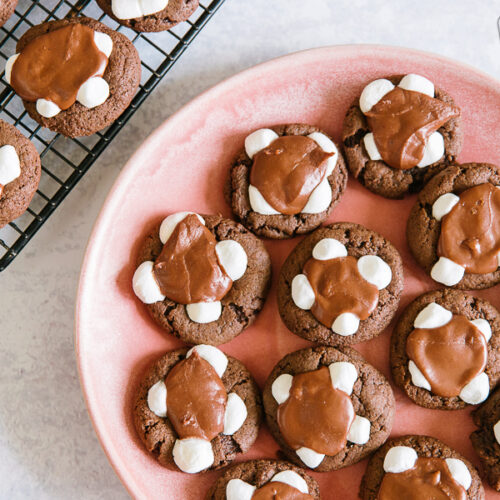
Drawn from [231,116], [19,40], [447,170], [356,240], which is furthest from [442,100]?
[19,40]

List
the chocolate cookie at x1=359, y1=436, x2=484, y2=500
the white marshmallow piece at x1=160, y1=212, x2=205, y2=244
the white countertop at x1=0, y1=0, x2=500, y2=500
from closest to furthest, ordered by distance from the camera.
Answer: the chocolate cookie at x1=359, y1=436, x2=484, y2=500 → the white marshmallow piece at x1=160, y1=212, x2=205, y2=244 → the white countertop at x1=0, y1=0, x2=500, y2=500

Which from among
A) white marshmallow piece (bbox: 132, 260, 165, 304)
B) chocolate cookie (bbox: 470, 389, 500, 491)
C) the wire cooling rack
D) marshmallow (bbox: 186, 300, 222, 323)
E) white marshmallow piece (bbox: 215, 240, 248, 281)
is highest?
the wire cooling rack

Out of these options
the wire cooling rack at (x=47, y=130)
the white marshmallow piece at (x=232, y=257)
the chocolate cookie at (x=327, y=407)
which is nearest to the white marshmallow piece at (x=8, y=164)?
the wire cooling rack at (x=47, y=130)

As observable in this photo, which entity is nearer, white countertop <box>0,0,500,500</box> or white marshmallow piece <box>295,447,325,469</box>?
white marshmallow piece <box>295,447,325,469</box>

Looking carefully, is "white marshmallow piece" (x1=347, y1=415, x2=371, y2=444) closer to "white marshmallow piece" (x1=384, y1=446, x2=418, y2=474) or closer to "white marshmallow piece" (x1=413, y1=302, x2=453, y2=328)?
"white marshmallow piece" (x1=384, y1=446, x2=418, y2=474)

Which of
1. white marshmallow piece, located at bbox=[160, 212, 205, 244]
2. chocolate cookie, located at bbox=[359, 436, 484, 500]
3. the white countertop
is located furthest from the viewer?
the white countertop

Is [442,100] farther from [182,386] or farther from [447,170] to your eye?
[182,386]

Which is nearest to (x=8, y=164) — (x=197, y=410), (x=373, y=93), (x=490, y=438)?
(x=197, y=410)

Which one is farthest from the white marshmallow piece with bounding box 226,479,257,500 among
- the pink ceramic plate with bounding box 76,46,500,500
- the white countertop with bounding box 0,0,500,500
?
the white countertop with bounding box 0,0,500,500
